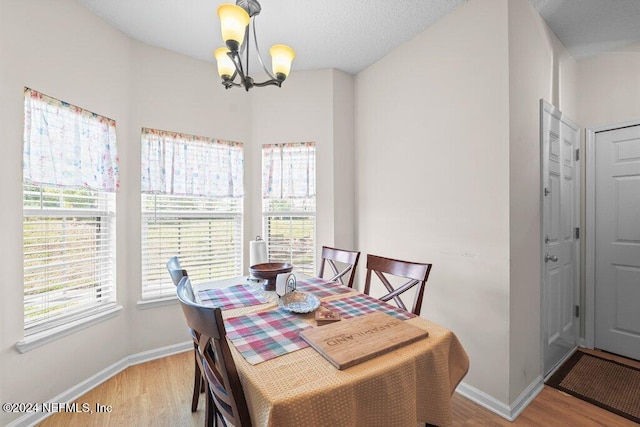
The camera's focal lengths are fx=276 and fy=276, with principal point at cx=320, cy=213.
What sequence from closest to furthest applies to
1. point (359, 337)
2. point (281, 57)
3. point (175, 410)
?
1. point (359, 337)
2. point (281, 57)
3. point (175, 410)

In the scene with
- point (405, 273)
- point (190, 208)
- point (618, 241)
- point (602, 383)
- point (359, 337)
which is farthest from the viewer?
point (190, 208)

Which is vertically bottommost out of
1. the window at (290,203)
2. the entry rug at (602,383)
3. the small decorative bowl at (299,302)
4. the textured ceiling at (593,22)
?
the entry rug at (602,383)

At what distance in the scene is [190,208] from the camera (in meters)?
2.70

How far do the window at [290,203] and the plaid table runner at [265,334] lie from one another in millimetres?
1522

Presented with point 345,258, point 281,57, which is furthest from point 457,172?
point 281,57

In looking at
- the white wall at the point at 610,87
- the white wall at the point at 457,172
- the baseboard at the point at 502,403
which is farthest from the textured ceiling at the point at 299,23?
the baseboard at the point at 502,403

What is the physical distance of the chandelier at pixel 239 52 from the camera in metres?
1.34

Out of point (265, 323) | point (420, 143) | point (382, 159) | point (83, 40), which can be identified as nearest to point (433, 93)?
point (420, 143)

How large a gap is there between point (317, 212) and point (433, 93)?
1.53m

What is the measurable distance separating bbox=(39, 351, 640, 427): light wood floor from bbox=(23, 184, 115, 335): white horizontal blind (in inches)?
23.6

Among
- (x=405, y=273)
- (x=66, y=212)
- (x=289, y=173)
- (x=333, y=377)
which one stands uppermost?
(x=289, y=173)

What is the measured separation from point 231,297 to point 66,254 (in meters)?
1.33

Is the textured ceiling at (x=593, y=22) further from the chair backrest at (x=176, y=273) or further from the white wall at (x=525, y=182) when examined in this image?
the chair backrest at (x=176, y=273)

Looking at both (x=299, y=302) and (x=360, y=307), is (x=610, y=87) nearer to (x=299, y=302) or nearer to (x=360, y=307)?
(x=360, y=307)
